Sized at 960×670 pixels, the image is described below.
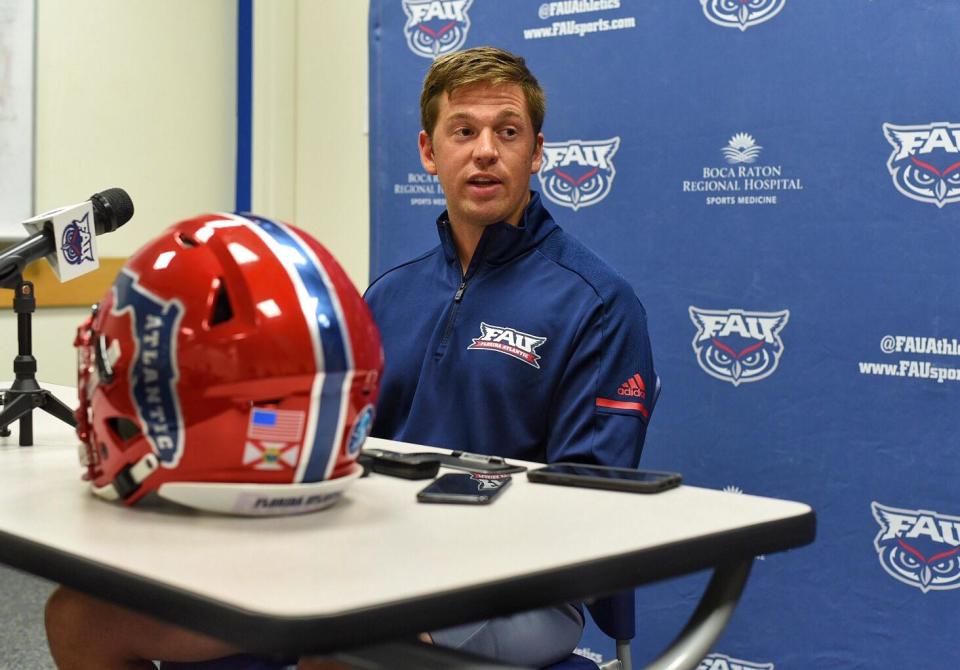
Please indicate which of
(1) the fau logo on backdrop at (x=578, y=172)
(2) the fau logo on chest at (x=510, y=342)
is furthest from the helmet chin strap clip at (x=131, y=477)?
(1) the fau logo on backdrop at (x=578, y=172)

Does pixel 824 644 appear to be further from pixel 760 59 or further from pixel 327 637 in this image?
pixel 327 637

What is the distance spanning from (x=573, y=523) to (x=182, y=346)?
41cm

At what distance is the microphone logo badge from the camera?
1.50 meters

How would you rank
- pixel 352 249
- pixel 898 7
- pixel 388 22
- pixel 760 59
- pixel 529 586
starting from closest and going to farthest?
1. pixel 529 586
2. pixel 898 7
3. pixel 760 59
4. pixel 388 22
5. pixel 352 249

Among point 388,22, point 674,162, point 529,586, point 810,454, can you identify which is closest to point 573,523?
point 529,586

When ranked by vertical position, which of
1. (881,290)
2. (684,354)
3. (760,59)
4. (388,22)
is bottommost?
(684,354)

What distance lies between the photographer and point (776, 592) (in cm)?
244

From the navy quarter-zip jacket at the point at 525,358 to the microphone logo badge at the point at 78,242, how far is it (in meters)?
0.55

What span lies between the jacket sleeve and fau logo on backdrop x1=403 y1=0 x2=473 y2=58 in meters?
1.52

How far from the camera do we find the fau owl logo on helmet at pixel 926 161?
7.34ft

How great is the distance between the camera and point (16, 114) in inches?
129

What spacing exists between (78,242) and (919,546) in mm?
1812

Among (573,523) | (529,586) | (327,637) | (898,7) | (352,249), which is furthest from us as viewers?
(352,249)

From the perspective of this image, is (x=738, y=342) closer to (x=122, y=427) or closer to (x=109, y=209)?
(x=109, y=209)
